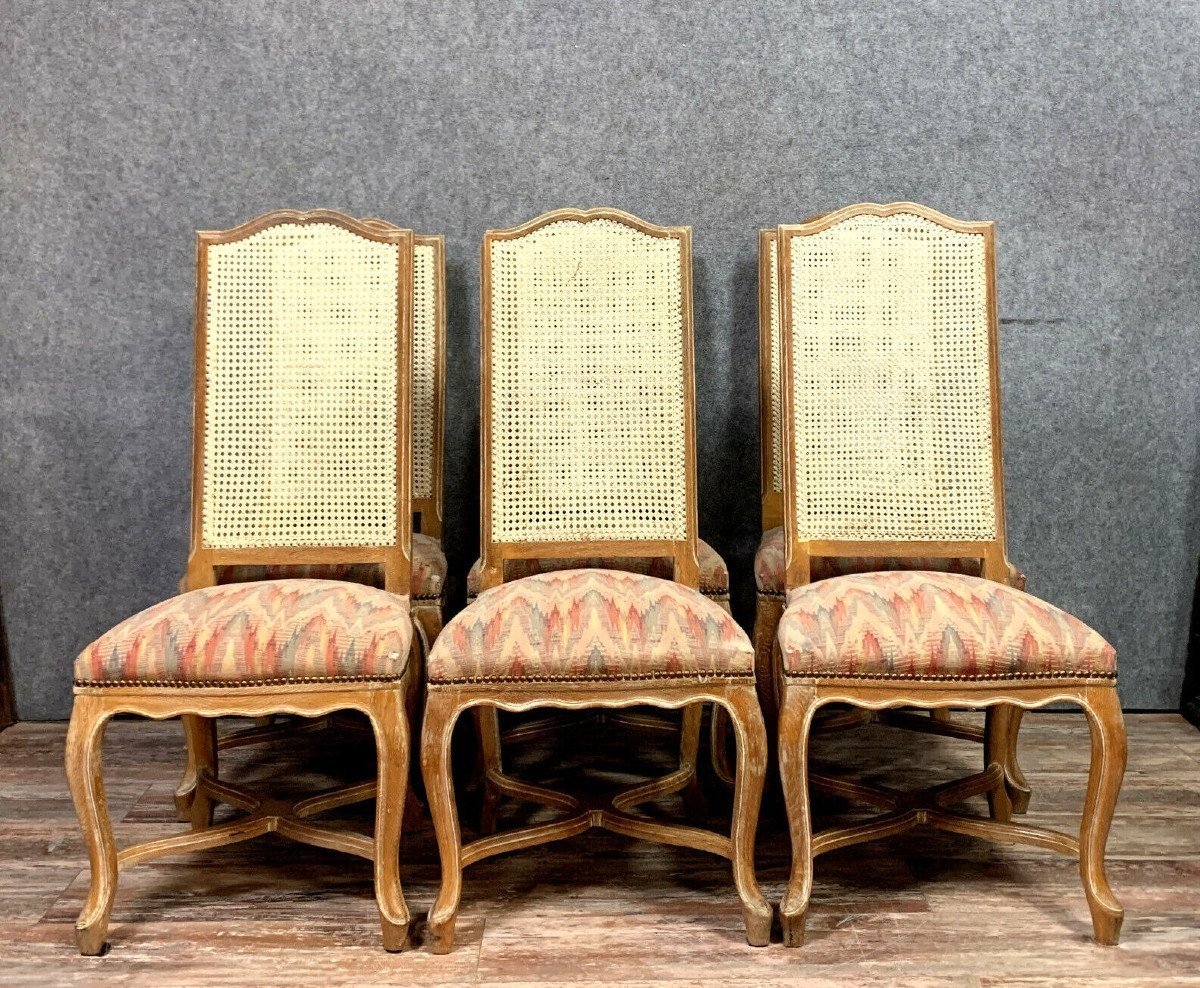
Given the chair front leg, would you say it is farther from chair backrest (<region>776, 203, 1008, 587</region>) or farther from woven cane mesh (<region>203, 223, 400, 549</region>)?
woven cane mesh (<region>203, 223, 400, 549</region>)

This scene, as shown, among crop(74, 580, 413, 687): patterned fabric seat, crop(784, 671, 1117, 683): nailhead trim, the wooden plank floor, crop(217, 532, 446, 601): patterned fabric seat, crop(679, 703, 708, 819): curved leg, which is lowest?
the wooden plank floor

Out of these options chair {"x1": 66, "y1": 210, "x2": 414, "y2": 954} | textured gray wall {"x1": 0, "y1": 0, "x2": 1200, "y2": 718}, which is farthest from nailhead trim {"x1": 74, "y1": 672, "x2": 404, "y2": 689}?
textured gray wall {"x1": 0, "y1": 0, "x2": 1200, "y2": 718}

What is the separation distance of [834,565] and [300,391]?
1149 millimetres

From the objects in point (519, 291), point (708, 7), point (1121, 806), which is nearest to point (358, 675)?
point (519, 291)

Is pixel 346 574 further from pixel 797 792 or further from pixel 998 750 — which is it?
pixel 998 750

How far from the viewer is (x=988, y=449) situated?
206 cm

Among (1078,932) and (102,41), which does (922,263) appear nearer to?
(1078,932)

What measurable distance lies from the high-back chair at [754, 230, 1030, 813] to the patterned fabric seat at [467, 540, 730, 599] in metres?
0.11

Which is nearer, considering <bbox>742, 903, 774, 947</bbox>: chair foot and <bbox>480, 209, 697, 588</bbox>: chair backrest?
<bbox>742, 903, 774, 947</bbox>: chair foot

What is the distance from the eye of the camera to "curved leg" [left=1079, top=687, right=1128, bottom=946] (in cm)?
171

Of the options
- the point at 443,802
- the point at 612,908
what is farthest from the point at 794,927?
the point at 443,802

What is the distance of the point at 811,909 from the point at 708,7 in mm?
1983

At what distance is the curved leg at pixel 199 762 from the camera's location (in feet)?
7.02

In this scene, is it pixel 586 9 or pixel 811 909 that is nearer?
pixel 811 909
